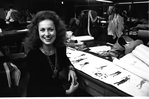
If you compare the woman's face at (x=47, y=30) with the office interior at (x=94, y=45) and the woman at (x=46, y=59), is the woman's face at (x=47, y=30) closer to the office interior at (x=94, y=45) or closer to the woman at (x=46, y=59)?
the woman at (x=46, y=59)

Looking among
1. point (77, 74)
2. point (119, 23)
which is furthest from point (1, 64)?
point (119, 23)

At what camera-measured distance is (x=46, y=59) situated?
1.05 m

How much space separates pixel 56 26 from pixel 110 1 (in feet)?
4.85

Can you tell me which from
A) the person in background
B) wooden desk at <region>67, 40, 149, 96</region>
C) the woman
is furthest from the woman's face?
the person in background

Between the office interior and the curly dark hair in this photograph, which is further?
the curly dark hair

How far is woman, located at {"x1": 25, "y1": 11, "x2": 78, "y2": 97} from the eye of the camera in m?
→ 0.96

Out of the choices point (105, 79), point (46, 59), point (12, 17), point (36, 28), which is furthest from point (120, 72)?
point (12, 17)

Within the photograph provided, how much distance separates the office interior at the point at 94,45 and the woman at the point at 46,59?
0.17 metres

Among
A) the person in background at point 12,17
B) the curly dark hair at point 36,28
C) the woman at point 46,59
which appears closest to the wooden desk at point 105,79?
the woman at point 46,59

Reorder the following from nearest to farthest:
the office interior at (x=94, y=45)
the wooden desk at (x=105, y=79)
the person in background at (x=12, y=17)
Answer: the wooden desk at (x=105, y=79)
the office interior at (x=94, y=45)
the person in background at (x=12, y=17)

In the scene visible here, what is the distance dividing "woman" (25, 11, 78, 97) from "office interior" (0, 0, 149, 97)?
167 millimetres

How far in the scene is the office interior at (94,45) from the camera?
0.86 m

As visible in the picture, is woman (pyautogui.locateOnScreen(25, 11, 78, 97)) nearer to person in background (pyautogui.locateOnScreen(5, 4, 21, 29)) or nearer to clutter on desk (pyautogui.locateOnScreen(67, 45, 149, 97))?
clutter on desk (pyautogui.locateOnScreen(67, 45, 149, 97))

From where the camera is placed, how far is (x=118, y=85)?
79 centimetres
